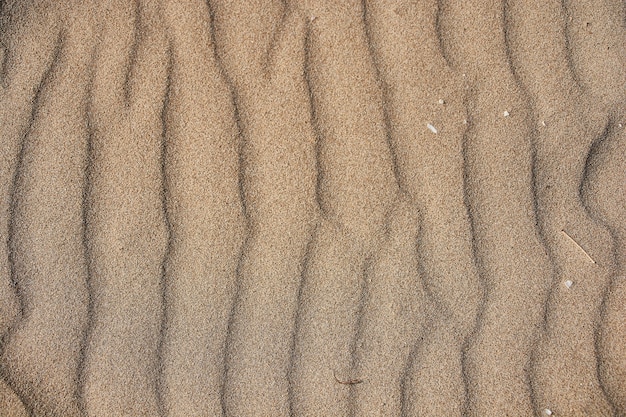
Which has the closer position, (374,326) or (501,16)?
(374,326)

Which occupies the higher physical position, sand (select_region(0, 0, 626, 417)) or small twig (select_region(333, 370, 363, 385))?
sand (select_region(0, 0, 626, 417))

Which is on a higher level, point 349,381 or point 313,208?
point 313,208

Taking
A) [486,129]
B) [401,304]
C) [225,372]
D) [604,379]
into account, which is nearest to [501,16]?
[486,129]

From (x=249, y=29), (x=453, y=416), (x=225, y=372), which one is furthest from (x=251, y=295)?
(x=249, y=29)

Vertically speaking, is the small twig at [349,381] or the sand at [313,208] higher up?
the sand at [313,208]

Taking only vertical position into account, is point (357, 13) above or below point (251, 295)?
above

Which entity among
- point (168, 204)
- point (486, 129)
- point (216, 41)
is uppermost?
point (216, 41)

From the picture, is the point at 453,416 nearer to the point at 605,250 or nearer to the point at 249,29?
the point at 605,250

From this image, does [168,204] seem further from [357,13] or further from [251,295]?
[357,13]
